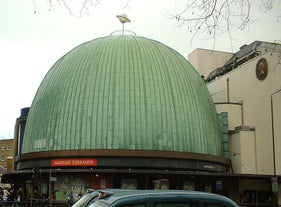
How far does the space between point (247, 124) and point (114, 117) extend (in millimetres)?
16355

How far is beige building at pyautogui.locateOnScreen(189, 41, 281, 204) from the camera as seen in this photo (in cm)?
4694

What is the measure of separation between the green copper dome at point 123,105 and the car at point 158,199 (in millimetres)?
34412

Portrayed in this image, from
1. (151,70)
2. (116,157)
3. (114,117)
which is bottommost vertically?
(116,157)

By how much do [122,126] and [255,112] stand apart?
1581cm

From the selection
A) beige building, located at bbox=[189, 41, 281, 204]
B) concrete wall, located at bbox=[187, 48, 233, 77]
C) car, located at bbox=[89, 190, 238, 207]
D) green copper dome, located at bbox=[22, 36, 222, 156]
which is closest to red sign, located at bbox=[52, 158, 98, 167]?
green copper dome, located at bbox=[22, 36, 222, 156]

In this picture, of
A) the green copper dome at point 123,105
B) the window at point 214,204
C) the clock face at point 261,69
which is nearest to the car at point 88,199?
the window at point 214,204

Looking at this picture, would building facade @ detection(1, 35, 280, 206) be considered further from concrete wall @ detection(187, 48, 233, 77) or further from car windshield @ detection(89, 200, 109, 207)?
car windshield @ detection(89, 200, 109, 207)

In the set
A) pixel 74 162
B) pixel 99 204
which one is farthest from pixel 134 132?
pixel 99 204

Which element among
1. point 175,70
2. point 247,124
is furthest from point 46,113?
point 247,124

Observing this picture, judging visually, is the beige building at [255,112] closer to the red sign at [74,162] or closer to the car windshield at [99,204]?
the red sign at [74,162]

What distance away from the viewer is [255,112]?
166 feet

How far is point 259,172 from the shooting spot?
48.9 m

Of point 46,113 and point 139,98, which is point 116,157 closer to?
point 139,98

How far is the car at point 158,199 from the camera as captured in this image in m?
6.71
